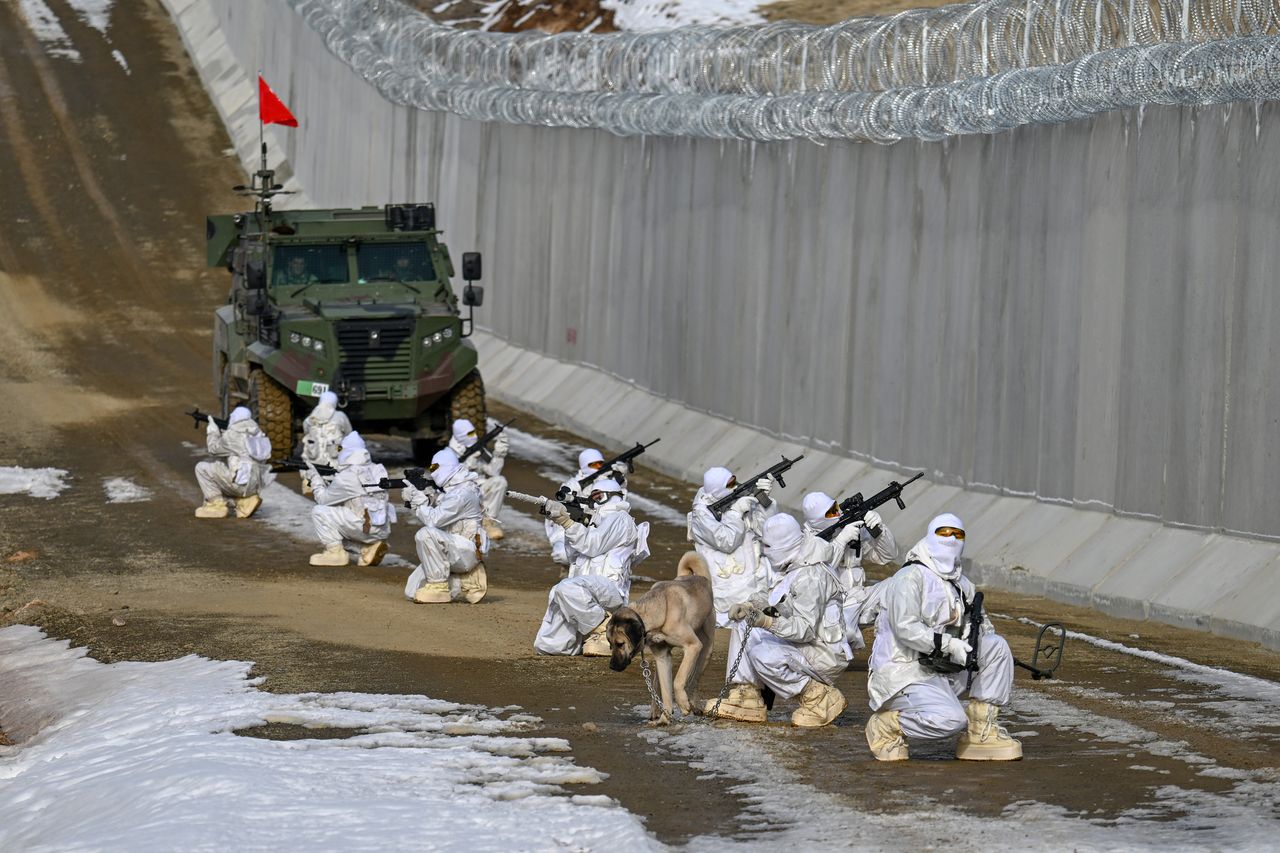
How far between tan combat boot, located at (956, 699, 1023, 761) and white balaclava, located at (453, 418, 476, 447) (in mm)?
10221

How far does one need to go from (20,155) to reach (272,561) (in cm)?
2983

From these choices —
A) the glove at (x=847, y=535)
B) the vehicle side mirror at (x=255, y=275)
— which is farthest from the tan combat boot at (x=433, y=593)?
the vehicle side mirror at (x=255, y=275)

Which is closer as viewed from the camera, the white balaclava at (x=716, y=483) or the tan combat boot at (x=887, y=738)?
the tan combat boot at (x=887, y=738)

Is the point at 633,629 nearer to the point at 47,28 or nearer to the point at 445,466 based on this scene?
the point at 445,466

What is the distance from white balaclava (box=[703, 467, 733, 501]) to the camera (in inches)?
585

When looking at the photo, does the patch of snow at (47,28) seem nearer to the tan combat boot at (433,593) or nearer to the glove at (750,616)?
the tan combat boot at (433,593)

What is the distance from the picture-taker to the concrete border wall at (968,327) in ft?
52.2

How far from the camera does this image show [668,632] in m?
11.5

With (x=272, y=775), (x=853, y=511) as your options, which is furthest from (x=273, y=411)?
(x=272, y=775)

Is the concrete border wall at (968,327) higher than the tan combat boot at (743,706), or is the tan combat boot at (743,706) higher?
the concrete border wall at (968,327)

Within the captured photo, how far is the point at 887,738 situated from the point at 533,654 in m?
4.00

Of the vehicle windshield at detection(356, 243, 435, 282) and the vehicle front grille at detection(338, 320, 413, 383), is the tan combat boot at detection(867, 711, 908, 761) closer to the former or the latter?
the vehicle front grille at detection(338, 320, 413, 383)

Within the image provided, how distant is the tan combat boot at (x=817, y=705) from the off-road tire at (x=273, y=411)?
1357 centimetres

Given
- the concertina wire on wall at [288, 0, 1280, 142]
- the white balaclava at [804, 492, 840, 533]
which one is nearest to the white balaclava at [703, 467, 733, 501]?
the white balaclava at [804, 492, 840, 533]
